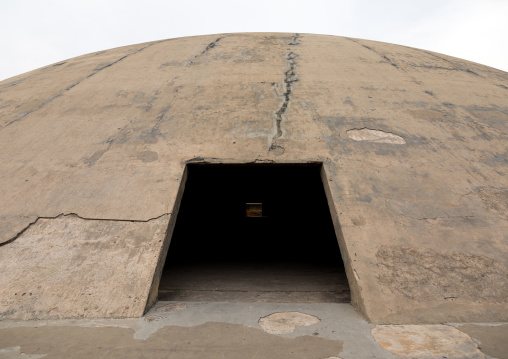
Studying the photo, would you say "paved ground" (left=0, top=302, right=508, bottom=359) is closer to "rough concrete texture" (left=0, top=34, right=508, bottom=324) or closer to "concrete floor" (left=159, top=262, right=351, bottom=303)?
"rough concrete texture" (left=0, top=34, right=508, bottom=324)

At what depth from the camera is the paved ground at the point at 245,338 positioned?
1.46m

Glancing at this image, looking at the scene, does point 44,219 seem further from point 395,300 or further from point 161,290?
point 395,300

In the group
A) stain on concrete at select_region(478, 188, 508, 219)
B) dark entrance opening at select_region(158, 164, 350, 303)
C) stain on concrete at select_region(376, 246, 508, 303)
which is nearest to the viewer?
stain on concrete at select_region(376, 246, 508, 303)

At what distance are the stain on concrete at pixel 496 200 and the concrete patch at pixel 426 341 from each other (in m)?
1.09

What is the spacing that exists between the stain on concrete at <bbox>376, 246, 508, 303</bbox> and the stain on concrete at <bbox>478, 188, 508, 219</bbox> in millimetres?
482

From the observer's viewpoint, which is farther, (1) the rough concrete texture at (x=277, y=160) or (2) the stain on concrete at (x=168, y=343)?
(1) the rough concrete texture at (x=277, y=160)

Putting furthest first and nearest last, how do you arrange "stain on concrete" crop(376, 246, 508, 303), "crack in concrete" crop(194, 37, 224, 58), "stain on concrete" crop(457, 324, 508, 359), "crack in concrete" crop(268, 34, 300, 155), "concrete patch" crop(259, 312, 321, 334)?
1. "crack in concrete" crop(194, 37, 224, 58)
2. "crack in concrete" crop(268, 34, 300, 155)
3. "stain on concrete" crop(376, 246, 508, 303)
4. "concrete patch" crop(259, 312, 321, 334)
5. "stain on concrete" crop(457, 324, 508, 359)

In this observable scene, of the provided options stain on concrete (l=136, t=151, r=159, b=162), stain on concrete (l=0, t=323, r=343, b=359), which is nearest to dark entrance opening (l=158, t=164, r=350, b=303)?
stain on concrete (l=136, t=151, r=159, b=162)

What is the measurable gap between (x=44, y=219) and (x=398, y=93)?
11.5 feet

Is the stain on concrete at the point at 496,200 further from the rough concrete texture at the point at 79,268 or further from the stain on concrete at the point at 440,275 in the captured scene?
the rough concrete texture at the point at 79,268

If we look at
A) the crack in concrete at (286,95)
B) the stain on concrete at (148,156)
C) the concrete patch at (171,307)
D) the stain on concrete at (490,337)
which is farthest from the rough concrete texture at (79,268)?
the stain on concrete at (490,337)

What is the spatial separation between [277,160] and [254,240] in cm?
219

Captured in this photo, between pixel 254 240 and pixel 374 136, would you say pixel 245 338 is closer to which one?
pixel 374 136

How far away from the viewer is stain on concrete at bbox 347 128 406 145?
285cm
